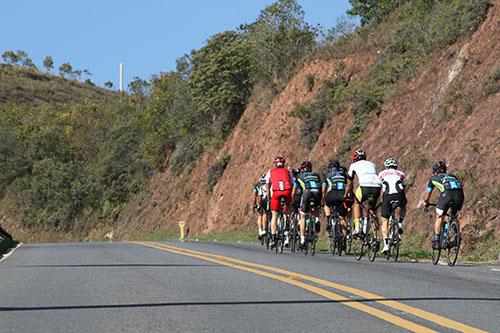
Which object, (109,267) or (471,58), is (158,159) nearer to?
(471,58)

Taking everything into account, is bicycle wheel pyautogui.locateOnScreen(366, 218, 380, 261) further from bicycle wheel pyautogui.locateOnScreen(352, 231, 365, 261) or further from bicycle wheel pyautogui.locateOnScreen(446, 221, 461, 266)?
bicycle wheel pyautogui.locateOnScreen(446, 221, 461, 266)

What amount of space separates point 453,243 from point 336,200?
11.8 ft

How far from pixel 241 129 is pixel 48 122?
5190 cm

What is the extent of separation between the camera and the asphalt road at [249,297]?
769cm

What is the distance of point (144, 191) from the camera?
6350cm

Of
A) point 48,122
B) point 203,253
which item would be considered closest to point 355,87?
point 203,253

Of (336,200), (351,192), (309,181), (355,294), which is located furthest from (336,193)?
(355,294)

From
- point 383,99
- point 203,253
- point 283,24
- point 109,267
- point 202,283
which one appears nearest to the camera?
point 202,283

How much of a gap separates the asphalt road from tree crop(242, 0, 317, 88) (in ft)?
115

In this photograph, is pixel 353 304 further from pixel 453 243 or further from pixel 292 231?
pixel 292 231

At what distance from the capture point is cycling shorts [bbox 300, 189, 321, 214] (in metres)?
18.3

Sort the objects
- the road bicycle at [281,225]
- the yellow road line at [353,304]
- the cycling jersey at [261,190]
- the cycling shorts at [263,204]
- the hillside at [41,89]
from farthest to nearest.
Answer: the hillside at [41,89], the cycling jersey at [261,190], the cycling shorts at [263,204], the road bicycle at [281,225], the yellow road line at [353,304]

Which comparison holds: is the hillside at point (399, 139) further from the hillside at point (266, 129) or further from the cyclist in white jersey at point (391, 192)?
the cyclist in white jersey at point (391, 192)

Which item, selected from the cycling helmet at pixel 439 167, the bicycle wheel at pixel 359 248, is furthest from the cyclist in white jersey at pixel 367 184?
the cycling helmet at pixel 439 167
